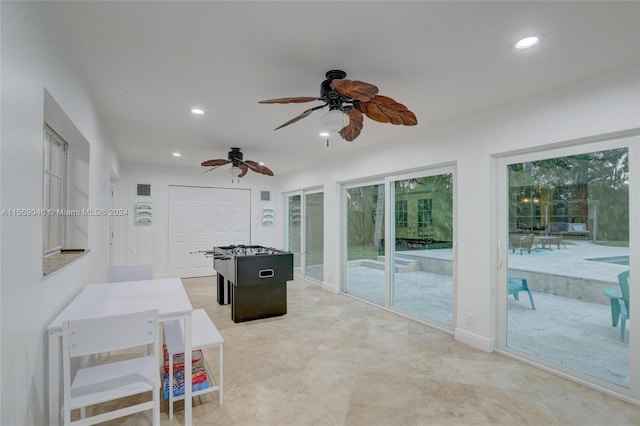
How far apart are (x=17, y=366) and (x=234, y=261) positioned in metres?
2.70

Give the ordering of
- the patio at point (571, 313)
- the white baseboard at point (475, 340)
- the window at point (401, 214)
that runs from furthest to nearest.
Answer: the window at point (401, 214), the white baseboard at point (475, 340), the patio at point (571, 313)

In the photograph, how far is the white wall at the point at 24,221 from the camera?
122 centimetres

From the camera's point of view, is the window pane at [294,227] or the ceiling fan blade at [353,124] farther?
the window pane at [294,227]

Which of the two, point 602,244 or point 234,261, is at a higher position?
point 602,244

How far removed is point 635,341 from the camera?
2322mm

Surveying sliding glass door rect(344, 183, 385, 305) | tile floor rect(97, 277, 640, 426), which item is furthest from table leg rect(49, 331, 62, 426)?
sliding glass door rect(344, 183, 385, 305)

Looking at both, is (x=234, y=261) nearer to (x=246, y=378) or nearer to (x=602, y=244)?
(x=246, y=378)

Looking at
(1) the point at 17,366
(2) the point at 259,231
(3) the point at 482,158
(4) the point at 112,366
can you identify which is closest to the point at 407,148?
(3) the point at 482,158

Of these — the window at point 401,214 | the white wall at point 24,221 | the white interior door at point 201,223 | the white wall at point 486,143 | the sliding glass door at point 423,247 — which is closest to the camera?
the white wall at point 24,221

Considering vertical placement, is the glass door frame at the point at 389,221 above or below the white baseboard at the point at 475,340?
above

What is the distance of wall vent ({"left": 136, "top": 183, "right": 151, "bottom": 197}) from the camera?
655cm

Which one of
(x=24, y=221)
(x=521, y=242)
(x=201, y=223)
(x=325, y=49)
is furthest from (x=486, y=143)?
(x=201, y=223)

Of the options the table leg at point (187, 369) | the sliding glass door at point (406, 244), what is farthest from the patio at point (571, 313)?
the table leg at point (187, 369)

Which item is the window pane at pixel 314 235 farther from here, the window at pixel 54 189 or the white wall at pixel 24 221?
the white wall at pixel 24 221
